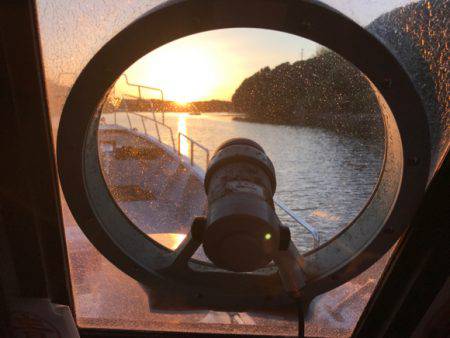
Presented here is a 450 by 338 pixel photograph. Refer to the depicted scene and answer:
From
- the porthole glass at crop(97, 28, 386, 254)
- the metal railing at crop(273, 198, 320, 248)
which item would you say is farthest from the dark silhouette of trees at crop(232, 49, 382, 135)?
the metal railing at crop(273, 198, 320, 248)

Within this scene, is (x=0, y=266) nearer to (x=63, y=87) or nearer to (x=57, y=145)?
(x=57, y=145)

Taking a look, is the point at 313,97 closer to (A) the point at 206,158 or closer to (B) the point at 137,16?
(A) the point at 206,158

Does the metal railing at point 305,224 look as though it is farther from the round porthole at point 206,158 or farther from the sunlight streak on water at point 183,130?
the sunlight streak on water at point 183,130

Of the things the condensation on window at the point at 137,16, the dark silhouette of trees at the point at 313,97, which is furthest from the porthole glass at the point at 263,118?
the condensation on window at the point at 137,16

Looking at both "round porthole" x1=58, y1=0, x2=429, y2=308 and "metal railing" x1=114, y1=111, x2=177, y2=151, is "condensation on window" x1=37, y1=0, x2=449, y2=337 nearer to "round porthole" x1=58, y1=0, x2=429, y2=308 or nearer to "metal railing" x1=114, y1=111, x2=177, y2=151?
"round porthole" x1=58, y1=0, x2=429, y2=308

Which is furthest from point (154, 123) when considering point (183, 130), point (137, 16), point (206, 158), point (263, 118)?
point (137, 16)

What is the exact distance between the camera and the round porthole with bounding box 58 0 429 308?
101 centimetres

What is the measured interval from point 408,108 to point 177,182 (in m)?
1.19

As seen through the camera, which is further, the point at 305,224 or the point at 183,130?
the point at 183,130

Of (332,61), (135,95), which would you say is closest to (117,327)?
(135,95)

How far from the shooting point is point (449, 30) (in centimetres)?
109

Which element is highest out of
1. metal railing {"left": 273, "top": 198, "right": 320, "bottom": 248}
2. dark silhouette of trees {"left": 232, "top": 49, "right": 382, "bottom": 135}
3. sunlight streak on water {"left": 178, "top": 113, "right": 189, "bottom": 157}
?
dark silhouette of trees {"left": 232, "top": 49, "right": 382, "bottom": 135}

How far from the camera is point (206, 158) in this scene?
1.56 metres

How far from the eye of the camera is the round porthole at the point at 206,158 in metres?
1.01
